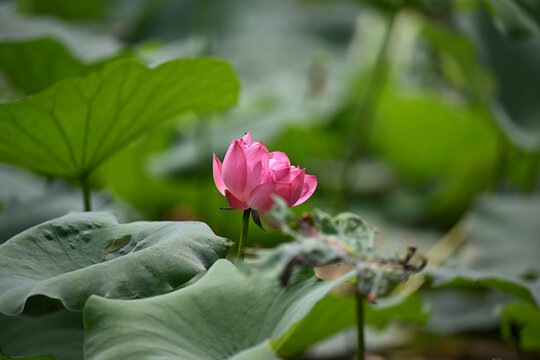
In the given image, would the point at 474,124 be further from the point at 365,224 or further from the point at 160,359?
the point at 160,359

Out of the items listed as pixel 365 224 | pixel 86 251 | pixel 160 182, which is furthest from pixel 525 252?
pixel 160 182

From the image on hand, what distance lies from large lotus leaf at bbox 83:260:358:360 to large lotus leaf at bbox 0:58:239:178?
263mm

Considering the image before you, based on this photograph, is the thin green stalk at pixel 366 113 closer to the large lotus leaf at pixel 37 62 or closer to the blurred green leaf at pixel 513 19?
the blurred green leaf at pixel 513 19

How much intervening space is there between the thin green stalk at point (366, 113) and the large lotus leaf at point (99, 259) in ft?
2.70

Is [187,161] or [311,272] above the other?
[311,272]

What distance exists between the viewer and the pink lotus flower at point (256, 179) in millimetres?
500

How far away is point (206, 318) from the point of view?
503mm

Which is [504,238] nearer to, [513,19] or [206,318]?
[513,19]

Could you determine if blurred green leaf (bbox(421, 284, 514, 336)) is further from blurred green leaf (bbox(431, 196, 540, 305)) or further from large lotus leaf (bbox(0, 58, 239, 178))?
large lotus leaf (bbox(0, 58, 239, 178))

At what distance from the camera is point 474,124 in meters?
2.02

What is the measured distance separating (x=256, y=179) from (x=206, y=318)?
12 cm

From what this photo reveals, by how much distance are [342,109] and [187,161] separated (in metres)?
0.74

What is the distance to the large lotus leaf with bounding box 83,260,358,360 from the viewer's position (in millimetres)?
454

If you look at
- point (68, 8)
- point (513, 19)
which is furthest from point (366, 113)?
point (68, 8)
